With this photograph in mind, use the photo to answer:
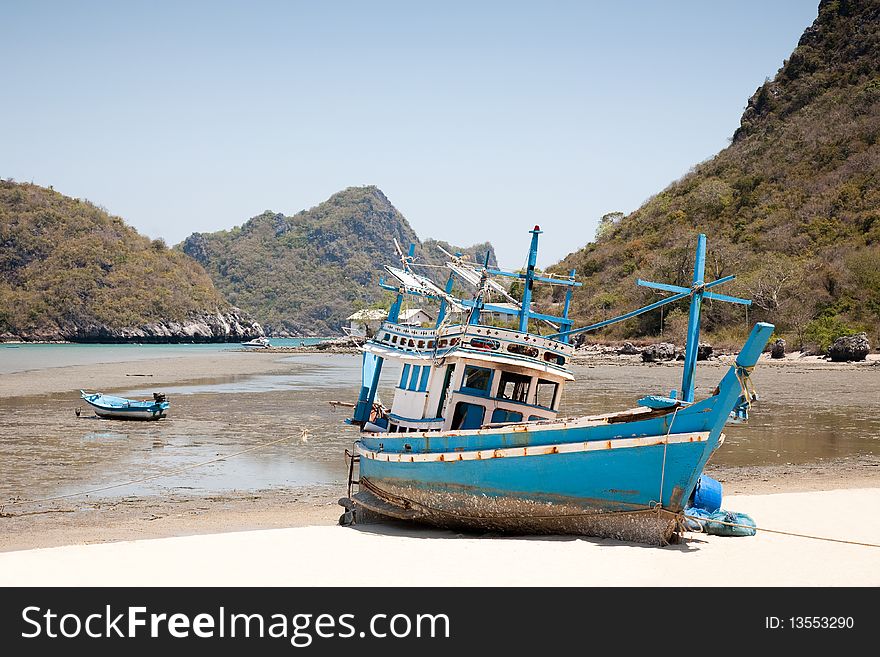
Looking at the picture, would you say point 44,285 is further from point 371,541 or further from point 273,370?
point 371,541

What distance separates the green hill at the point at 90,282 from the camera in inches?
5842

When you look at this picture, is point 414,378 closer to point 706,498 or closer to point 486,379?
point 486,379

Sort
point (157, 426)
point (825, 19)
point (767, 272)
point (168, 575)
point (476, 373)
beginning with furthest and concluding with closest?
point (825, 19)
point (767, 272)
point (157, 426)
point (476, 373)
point (168, 575)

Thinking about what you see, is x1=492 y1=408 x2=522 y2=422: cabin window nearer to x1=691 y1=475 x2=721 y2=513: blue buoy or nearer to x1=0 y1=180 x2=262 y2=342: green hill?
x1=691 y1=475 x2=721 y2=513: blue buoy

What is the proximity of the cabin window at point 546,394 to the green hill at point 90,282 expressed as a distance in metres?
145

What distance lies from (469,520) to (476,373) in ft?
9.29

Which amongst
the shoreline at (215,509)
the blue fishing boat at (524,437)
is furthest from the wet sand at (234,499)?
the blue fishing boat at (524,437)

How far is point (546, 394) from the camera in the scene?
1546 cm

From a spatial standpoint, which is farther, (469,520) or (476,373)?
(476,373)

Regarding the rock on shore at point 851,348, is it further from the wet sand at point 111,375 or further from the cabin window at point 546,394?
the cabin window at point 546,394

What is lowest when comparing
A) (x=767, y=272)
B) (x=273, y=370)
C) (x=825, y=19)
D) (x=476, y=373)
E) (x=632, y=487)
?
(x=273, y=370)
